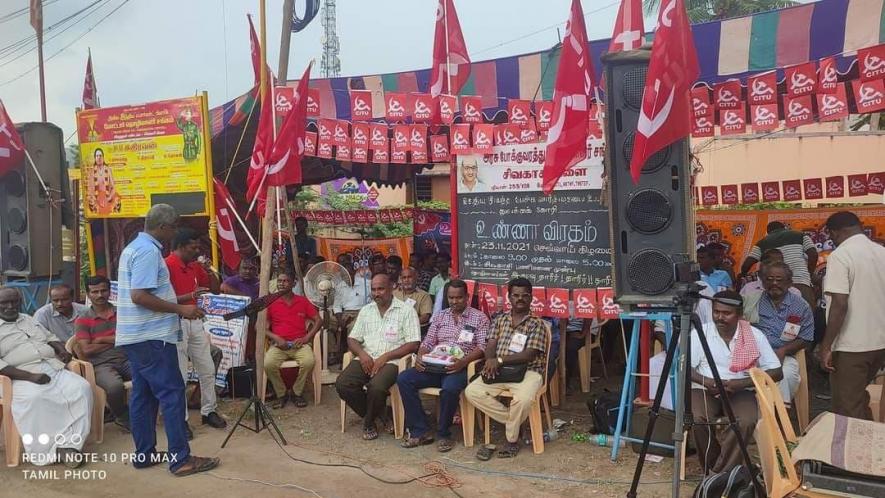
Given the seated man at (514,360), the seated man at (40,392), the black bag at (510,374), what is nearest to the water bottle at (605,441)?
the seated man at (514,360)

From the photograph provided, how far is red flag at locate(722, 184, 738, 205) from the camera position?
11273 mm

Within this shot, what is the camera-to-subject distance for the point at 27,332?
4918 millimetres

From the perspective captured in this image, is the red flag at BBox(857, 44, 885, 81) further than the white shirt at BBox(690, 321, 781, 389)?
Yes

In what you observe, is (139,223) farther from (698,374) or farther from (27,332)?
(698,374)

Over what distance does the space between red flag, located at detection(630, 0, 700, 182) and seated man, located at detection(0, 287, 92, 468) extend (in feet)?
14.2

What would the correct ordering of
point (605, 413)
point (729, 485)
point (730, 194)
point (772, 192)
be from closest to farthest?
point (729, 485) < point (605, 413) < point (772, 192) < point (730, 194)

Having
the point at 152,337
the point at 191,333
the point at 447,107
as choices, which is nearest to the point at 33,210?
the point at 191,333

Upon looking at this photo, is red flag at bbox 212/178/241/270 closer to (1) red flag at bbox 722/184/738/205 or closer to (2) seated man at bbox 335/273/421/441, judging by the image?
(2) seated man at bbox 335/273/421/441

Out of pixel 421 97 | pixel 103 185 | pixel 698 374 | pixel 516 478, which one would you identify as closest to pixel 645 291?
pixel 698 374

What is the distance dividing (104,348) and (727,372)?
15.6 feet

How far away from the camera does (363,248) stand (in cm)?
1039

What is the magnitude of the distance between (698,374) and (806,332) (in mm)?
1184

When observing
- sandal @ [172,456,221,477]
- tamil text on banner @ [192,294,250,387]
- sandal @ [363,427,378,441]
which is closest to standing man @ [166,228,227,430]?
tamil text on banner @ [192,294,250,387]

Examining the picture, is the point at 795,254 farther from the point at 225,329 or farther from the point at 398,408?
the point at 225,329
